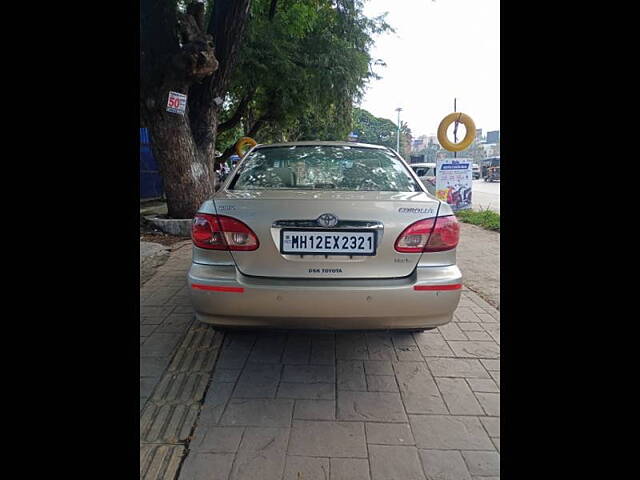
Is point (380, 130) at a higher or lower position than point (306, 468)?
higher

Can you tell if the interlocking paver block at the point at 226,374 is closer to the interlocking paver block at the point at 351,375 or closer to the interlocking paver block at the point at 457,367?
the interlocking paver block at the point at 351,375

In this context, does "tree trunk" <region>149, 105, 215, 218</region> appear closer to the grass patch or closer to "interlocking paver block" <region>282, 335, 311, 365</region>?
"interlocking paver block" <region>282, 335, 311, 365</region>

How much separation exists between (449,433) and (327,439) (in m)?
0.63

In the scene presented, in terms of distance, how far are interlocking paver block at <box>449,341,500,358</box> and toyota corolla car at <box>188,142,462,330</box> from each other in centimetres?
80

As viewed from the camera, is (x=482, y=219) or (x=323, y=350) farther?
(x=482, y=219)

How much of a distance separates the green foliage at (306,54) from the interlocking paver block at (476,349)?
8.88 meters

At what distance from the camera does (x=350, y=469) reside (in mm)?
1780

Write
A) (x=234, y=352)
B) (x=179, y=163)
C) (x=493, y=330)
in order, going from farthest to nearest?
(x=179, y=163) → (x=493, y=330) → (x=234, y=352)

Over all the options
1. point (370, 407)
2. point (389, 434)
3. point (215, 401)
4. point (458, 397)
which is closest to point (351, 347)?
point (370, 407)

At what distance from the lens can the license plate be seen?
2156mm

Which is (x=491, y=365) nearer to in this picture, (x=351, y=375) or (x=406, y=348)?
(x=406, y=348)

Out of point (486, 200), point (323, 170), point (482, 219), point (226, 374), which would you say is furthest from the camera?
point (486, 200)

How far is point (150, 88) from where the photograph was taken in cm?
638
